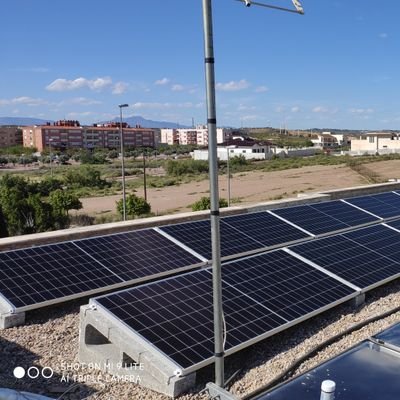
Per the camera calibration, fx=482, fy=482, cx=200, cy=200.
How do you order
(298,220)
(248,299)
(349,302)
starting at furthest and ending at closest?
(298,220), (349,302), (248,299)

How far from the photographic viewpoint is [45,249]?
9195 millimetres

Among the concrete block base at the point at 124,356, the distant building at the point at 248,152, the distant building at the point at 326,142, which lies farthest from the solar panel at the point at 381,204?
the distant building at the point at 326,142

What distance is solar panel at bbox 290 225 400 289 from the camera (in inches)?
368

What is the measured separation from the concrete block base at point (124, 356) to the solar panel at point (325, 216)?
6677 mm

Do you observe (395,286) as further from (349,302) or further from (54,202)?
(54,202)

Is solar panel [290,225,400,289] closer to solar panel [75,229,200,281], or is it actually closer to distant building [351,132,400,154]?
solar panel [75,229,200,281]

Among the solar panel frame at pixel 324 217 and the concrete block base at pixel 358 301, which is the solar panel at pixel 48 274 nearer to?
the concrete block base at pixel 358 301

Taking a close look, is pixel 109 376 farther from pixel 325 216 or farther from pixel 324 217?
pixel 325 216

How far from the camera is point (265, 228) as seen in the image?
1171 centimetres

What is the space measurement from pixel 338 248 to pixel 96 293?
5342 mm

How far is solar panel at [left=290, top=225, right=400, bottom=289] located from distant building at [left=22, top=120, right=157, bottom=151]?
153937 millimetres

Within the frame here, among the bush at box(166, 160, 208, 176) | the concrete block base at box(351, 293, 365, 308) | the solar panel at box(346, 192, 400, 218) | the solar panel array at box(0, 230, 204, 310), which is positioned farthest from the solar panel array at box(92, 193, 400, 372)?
the bush at box(166, 160, 208, 176)

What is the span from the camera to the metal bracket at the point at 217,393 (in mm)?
5273

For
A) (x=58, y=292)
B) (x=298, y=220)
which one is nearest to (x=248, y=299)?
(x=58, y=292)
